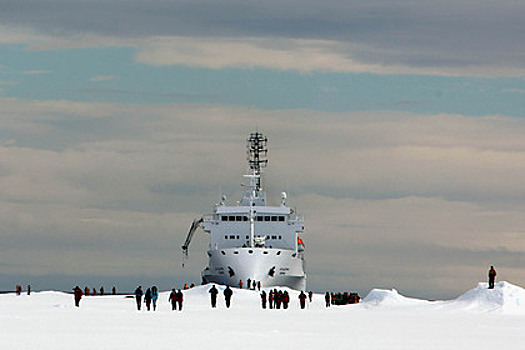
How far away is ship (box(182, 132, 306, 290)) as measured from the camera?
92125 millimetres

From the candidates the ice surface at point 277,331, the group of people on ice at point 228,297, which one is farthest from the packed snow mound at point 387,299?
the ice surface at point 277,331

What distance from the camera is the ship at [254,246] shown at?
9212 cm

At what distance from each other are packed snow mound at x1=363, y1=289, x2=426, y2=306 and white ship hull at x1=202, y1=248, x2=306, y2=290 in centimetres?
3039

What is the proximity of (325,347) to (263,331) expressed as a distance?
6039 millimetres

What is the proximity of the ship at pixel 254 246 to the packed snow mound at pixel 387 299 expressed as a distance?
1211 inches

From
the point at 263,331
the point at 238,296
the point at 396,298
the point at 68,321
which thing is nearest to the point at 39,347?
the point at 263,331

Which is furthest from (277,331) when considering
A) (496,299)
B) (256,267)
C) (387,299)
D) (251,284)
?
(251,284)

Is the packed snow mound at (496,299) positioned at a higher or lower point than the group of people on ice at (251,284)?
lower

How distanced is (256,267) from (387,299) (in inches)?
1341

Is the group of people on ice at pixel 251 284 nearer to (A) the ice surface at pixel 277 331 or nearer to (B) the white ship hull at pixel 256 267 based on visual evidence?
(B) the white ship hull at pixel 256 267

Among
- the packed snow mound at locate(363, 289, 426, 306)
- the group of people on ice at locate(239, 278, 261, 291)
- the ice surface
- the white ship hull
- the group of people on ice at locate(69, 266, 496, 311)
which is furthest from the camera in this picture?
the white ship hull

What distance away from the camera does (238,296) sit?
230 feet

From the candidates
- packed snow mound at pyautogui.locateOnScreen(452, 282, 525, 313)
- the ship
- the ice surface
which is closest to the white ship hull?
the ship

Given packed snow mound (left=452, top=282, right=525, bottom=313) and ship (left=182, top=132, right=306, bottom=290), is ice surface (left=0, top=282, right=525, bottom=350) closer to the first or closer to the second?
packed snow mound (left=452, top=282, right=525, bottom=313)
